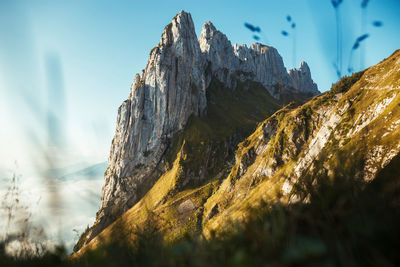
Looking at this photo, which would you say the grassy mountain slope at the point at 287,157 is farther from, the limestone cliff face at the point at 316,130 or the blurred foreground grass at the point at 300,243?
the blurred foreground grass at the point at 300,243

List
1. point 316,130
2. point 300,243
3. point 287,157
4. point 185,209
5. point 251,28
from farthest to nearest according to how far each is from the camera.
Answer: point 185,209, point 287,157, point 316,130, point 251,28, point 300,243

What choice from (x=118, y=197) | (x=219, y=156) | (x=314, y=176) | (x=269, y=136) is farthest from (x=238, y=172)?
(x=314, y=176)

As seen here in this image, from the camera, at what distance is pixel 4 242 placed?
505 cm

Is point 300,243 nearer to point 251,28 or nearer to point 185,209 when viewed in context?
point 251,28

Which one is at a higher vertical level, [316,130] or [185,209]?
[316,130]

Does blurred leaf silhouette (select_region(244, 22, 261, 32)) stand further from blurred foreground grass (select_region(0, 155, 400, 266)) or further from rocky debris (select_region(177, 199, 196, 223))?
rocky debris (select_region(177, 199, 196, 223))

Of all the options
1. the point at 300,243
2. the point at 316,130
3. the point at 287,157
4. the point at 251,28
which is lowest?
the point at 300,243

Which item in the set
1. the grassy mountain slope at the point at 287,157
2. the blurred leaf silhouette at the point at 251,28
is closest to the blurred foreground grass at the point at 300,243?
the grassy mountain slope at the point at 287,157

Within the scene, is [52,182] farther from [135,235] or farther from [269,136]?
[269,136]

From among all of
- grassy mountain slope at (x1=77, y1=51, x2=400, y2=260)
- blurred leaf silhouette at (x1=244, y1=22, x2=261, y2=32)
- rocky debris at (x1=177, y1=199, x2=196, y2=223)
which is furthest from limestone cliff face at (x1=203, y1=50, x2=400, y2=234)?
blurred leaf silhouette at (x1=244, y1=22, x2=261, y2=32)

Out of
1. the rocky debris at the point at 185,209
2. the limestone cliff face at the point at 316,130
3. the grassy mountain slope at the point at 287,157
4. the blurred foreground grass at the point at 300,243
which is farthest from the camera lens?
the rocky debris at the point at 185,209

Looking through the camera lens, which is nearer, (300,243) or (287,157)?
(300,243)

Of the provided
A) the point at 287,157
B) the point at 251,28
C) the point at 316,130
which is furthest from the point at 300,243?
the point at 316,130

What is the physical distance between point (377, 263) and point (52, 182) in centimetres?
754
